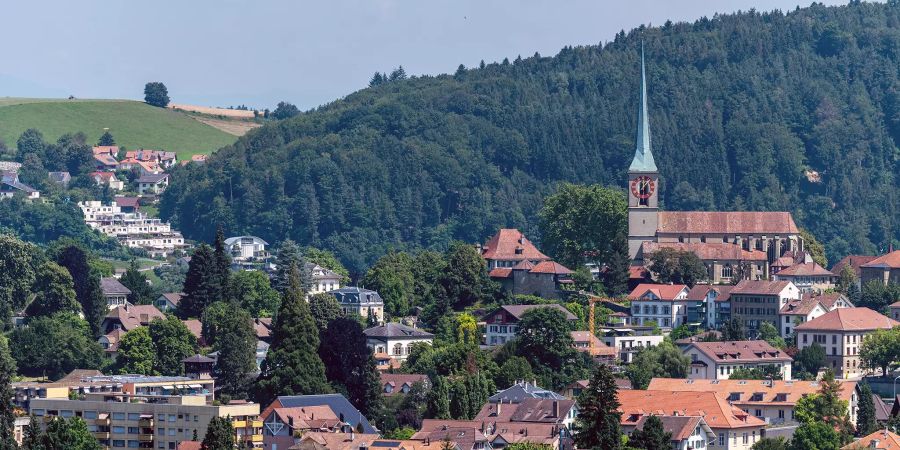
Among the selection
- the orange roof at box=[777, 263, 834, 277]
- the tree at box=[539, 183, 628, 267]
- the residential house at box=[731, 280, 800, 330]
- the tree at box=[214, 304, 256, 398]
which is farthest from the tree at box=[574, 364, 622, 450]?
the tree at box=[539, 183, 628, 267]

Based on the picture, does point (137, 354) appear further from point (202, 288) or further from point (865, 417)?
point (865, 417)

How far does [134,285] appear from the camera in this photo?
14638 cm

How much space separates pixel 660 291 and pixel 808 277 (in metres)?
10.4

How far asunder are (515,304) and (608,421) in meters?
38.6

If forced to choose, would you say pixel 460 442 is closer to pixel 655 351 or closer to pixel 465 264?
pixel 655 351

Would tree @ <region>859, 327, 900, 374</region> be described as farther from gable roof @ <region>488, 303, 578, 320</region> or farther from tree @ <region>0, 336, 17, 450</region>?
tree @ <region>0, 336, 17, 450</region>

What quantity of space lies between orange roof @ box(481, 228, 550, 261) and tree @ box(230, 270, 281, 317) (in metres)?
14.5

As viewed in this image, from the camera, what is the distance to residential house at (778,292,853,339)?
13275cm

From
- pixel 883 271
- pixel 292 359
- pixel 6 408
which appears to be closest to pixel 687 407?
pixel 292 359

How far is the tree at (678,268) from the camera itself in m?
140

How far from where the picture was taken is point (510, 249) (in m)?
146

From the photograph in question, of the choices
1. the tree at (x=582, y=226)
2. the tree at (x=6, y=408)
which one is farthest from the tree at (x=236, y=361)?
the tree at (x=582, y=226)

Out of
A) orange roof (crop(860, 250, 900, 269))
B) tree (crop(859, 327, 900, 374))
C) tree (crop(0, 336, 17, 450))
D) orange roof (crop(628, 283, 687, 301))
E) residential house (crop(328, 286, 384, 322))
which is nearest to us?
tree (crop(0, 336, 17, 450))

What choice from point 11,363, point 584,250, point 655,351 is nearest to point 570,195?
point 584,250
